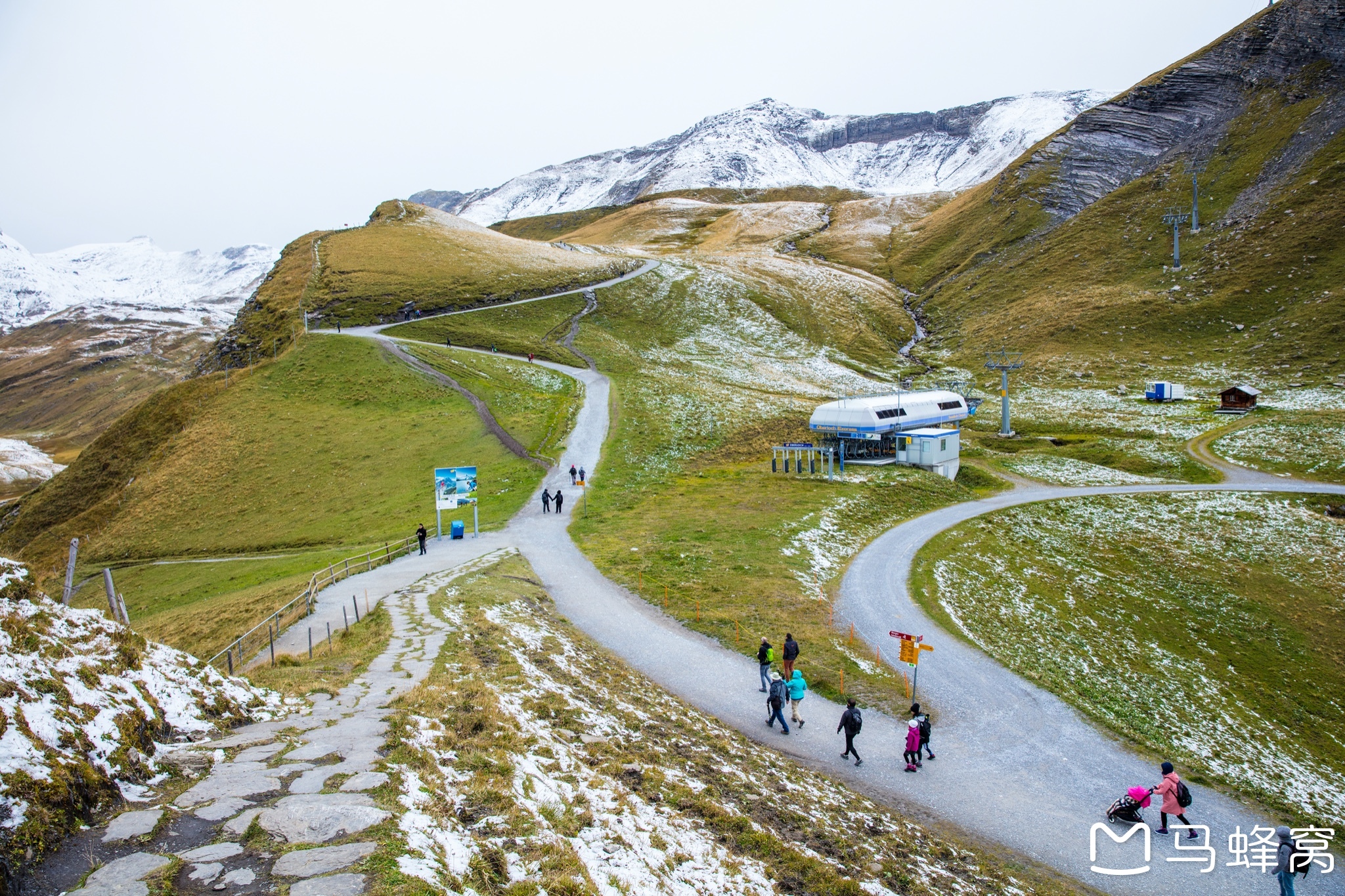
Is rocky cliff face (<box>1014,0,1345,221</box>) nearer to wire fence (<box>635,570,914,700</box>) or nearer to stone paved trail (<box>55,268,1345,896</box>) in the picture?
wire fence (<box>635,570,914,700</box>)

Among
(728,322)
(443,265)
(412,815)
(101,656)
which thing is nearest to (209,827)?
(412,815)

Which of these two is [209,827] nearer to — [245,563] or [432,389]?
[245,563]

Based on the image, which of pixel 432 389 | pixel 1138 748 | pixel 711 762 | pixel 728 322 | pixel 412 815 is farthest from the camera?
pixel 728 322

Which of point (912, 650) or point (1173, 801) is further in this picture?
point (912, 650)

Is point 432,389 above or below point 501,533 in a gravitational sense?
above

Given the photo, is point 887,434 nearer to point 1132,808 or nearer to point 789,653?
point 789,653

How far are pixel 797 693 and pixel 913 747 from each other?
133 inches

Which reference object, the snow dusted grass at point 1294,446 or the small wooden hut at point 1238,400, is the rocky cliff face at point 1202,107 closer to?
the small wooden hut at point 1238,400

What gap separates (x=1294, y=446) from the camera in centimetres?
5978

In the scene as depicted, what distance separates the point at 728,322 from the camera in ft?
369

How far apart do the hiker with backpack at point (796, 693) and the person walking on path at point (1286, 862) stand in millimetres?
10931

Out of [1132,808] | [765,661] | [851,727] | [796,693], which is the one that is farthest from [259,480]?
[1132,808]

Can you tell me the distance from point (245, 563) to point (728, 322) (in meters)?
83.3

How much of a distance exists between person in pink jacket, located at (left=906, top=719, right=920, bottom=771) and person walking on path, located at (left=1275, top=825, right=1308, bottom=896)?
7.63 m
